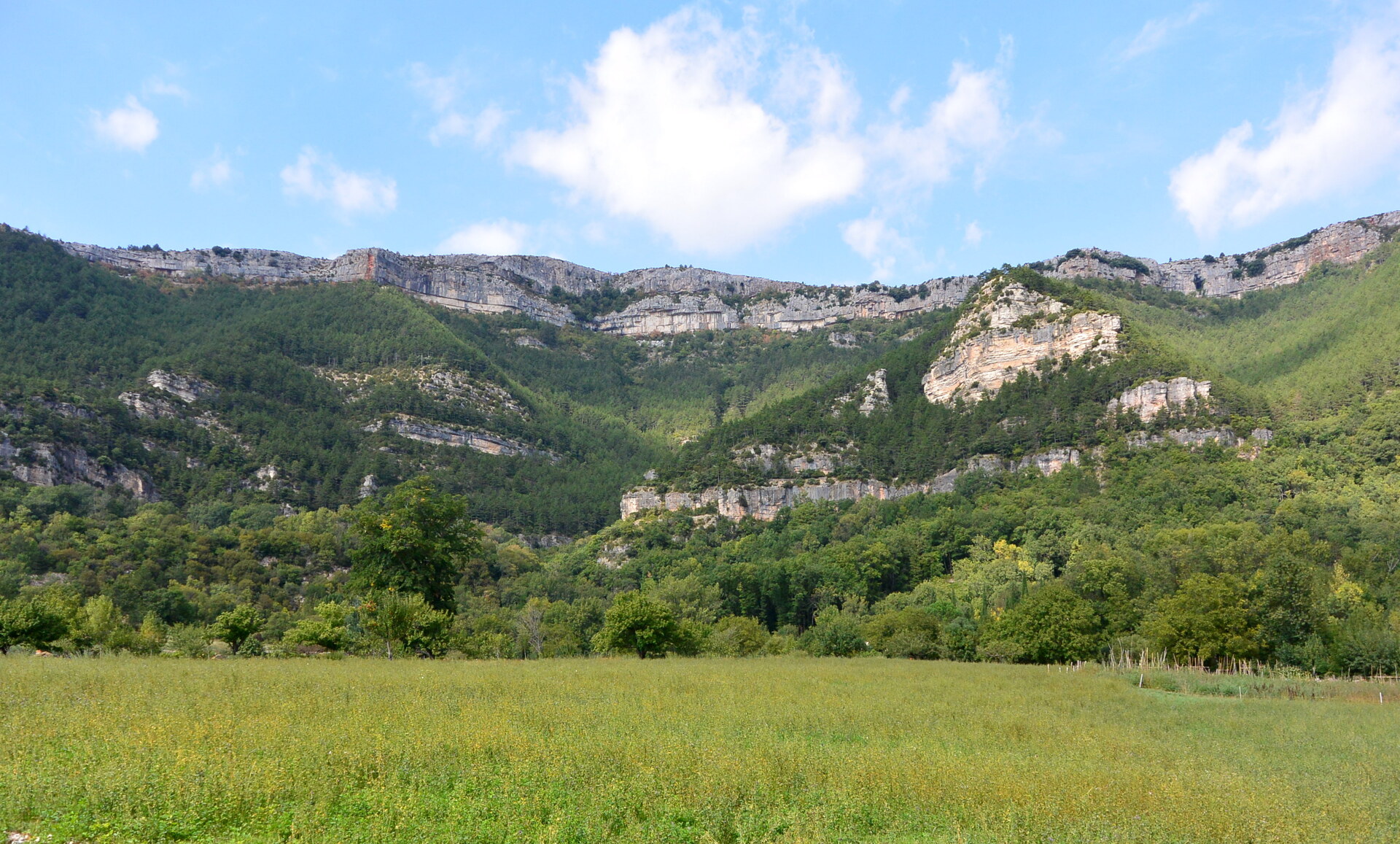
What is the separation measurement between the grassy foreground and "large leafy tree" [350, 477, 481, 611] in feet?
62.5

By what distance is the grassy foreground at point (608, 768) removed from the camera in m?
9.38

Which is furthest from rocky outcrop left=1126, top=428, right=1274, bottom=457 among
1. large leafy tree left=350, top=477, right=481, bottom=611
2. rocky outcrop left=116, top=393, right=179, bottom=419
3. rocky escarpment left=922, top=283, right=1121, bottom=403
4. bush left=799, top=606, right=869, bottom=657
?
rocky outcrop left=116, top=393, right=179, bottom=419

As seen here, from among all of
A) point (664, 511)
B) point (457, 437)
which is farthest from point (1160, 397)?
point (457, 437)

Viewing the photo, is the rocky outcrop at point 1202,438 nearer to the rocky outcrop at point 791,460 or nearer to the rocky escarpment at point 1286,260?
the rocky outcrop at point 791,460

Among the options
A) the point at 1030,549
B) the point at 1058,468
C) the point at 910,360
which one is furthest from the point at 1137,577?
the point at 910,360

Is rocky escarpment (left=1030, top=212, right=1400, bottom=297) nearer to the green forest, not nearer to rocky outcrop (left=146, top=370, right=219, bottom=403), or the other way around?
the green forest

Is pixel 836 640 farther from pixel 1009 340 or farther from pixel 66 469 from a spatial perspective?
pixel 66 469

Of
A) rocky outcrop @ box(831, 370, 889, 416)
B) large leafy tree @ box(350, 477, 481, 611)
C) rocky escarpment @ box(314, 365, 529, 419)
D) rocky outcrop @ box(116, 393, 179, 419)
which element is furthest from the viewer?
rocky escarpment @ box(314, 365, 529, 419)

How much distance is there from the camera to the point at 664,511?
390 feet

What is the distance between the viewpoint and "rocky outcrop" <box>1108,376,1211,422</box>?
95875 mm

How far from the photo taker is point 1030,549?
79.2 metres

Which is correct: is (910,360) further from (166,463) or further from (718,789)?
(718,789)

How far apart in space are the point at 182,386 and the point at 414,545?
112m

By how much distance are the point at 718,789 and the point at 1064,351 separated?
12106cm
